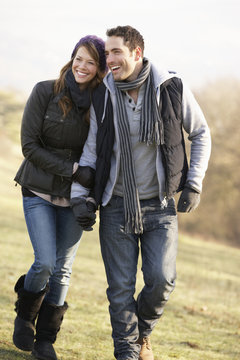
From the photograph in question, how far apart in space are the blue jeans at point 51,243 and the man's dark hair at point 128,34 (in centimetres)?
127

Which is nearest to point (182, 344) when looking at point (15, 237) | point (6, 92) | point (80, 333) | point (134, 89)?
point (80, 333)

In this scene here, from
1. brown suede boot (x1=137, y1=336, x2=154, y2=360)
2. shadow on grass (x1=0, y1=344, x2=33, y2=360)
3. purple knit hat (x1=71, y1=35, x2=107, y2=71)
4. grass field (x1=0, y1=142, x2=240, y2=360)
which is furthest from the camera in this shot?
grass field (x1=0, y1=142, x2=240, y2=360)

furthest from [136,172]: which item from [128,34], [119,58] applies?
[128,34]

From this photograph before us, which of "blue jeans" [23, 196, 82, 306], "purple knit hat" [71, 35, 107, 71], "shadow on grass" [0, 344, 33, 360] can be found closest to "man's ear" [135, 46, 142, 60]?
"purple knit hat" [71, 35, 107, 71]

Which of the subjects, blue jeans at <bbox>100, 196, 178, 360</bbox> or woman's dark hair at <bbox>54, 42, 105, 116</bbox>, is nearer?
blue jeans at <bbox>100, 196, 178, 360</bbox>

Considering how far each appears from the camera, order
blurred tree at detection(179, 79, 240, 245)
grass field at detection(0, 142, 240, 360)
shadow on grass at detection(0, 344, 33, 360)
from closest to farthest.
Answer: shadow on grass at detection(0, 344, 33, 360), grass field at detection(0, 142, 240, 360), blurred tree at detection(179, 79, 240, 245)

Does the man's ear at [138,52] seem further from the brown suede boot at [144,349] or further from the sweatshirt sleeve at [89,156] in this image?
the brown suede boot at [144,349]

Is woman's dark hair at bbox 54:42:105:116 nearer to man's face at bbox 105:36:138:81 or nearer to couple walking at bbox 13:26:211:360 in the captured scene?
couple walking at bbox 13:26:211:360

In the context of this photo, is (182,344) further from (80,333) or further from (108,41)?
(108,41)

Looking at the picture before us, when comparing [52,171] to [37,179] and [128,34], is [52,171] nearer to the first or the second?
[37,179]

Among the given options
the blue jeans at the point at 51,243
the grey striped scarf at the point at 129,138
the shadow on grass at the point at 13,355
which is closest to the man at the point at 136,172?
the grey striped scarf at the point at 129,138

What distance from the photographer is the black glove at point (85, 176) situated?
414cm

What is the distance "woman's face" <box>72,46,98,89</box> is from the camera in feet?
13.7

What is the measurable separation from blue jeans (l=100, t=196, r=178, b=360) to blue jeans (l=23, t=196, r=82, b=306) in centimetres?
32
